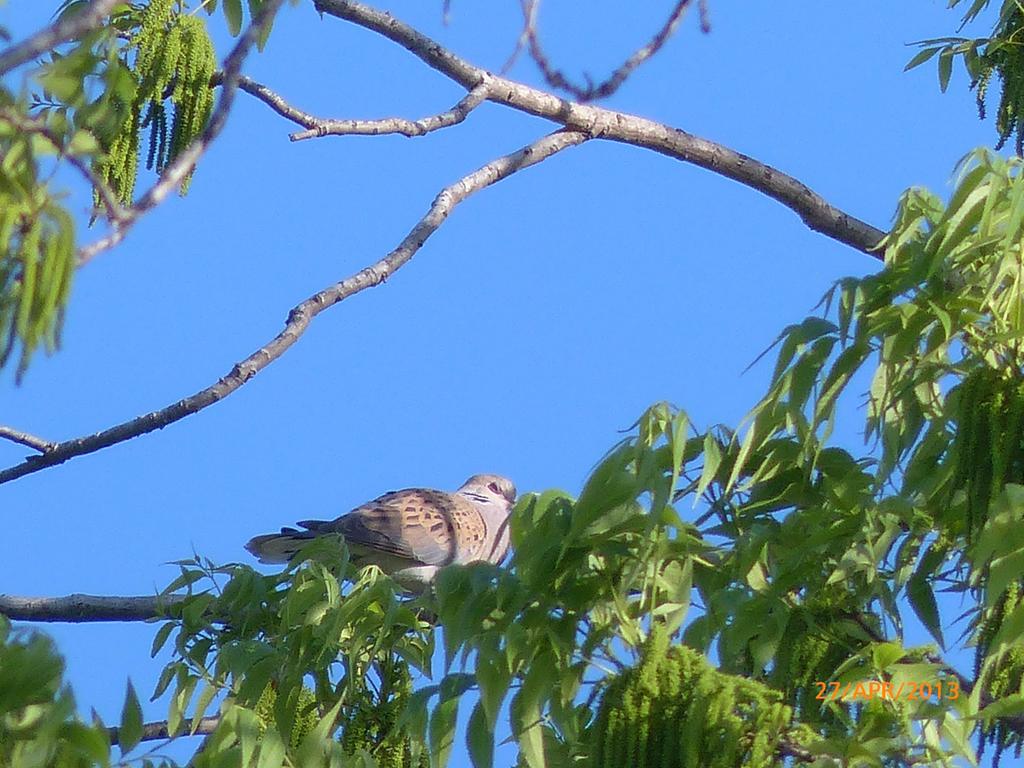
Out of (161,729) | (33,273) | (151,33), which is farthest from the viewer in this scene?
(161,729)

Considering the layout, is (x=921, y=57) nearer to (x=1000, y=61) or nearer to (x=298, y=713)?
(x=1000, y=61)

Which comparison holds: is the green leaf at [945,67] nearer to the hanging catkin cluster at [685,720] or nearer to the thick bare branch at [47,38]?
the hanging catkin cluster at [685,720]

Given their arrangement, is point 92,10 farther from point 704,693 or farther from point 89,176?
point 704,693

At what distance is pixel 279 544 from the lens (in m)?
6.76

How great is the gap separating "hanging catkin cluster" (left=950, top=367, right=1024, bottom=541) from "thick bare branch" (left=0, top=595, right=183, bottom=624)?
105 inches

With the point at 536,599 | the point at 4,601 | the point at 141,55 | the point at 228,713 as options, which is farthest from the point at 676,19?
the point at 4,601

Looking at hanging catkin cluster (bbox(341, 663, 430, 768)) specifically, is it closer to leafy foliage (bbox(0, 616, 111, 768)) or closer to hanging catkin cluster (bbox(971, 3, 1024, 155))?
leafy foliage (bbox(0, 616, 111, 768))

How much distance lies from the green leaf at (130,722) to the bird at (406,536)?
14.6 ft

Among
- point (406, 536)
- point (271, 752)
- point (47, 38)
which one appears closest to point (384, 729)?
point (271, 752)

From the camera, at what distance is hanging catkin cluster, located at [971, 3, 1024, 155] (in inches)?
177

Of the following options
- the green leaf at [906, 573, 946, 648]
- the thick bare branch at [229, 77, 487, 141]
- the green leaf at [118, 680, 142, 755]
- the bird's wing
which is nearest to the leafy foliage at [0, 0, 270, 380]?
the green leaf at [118, 680, 142, 755]

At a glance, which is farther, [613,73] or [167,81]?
[167,81]

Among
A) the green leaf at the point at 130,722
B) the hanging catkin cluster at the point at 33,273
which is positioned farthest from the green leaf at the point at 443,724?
the hanging catkin cluster at the point at 33,273

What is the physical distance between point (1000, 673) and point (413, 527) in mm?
5025
